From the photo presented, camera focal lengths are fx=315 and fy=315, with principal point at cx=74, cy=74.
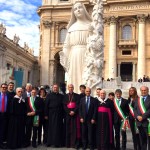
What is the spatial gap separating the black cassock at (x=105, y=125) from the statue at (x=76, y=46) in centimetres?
310

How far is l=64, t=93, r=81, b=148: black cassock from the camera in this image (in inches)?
307

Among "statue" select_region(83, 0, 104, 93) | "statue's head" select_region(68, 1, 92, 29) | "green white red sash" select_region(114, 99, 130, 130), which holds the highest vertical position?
"statue's head" select_region(68, 1, 92, 29)

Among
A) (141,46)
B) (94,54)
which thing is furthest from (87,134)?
(141,46)

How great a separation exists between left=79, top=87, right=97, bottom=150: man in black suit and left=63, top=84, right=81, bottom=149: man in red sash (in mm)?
225

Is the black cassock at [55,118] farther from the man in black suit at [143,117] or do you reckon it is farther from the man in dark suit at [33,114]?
the man in black suit at [143,117]

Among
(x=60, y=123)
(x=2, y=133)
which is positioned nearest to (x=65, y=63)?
(x=60, y=123)

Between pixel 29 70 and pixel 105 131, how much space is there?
4736 centimetres

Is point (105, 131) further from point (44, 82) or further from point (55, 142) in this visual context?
point (44, 82)

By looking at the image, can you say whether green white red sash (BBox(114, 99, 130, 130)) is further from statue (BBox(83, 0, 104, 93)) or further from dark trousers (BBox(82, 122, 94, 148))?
statue (BBox(83, 0, 104, 93))

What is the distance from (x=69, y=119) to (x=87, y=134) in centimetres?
61

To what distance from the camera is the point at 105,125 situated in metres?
7.47

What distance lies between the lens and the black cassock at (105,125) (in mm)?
7359

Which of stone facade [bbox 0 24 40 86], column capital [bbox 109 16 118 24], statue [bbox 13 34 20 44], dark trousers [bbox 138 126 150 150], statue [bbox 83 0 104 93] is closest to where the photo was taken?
dark trousers [bbox 138 126 150 150]

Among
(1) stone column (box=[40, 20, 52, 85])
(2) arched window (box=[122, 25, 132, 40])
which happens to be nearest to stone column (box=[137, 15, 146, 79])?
(2) arched window (box=[122, 25, 132, 40])
